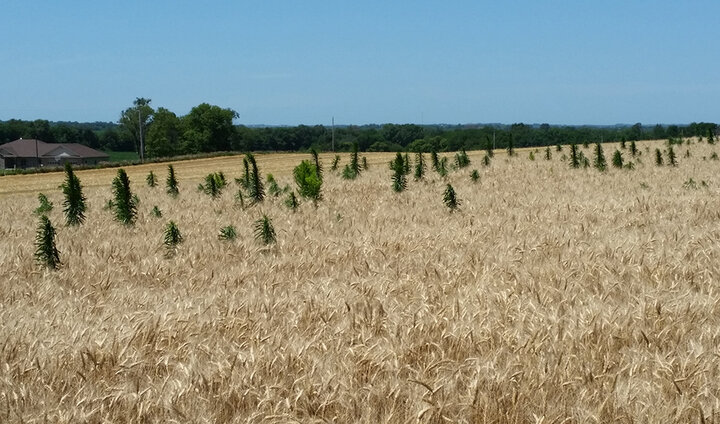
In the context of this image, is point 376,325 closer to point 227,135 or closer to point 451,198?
point 451,198

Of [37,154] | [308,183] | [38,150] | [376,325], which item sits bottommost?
[376,325]

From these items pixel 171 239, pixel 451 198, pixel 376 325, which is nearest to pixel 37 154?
pixel 451 198

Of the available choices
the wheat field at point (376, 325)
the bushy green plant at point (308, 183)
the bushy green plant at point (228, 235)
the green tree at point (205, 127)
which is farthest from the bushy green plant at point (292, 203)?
the green tree at point (205, 127)

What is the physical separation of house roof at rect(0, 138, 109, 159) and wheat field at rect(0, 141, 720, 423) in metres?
91.8

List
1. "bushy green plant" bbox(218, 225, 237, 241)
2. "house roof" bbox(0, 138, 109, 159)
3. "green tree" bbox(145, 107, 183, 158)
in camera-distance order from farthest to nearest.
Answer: "green tree" bbox(145, 107, 183, 158) < "house roof" bbox(0, 138, 109, 159) < "bushy green plant" bbox(218, 225, 237, 241)

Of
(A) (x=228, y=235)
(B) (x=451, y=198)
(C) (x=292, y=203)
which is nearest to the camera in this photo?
(A) (x=228, y=235)

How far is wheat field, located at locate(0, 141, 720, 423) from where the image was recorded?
3328mm

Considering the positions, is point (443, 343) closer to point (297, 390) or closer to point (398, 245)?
point (297, 390)

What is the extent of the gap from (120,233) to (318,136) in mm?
123814

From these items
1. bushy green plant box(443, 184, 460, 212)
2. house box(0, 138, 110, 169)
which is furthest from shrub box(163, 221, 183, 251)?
house box(0, 138, 110, 169)

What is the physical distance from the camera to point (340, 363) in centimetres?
379

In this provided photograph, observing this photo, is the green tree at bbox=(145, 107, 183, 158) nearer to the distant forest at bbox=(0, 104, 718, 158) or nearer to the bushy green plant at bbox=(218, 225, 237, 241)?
the distant forest at bbox=(0, 104, 718, 158)

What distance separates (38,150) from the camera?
320ft

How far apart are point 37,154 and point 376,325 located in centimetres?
9306
